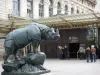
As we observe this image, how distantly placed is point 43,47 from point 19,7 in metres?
6.14

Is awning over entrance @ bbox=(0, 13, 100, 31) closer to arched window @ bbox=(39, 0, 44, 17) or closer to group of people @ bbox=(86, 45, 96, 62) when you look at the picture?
group of people @ bbox=(86, 45, 96, 62)

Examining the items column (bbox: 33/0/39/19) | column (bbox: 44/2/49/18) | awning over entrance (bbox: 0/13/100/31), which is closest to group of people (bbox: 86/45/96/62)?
awning over entrance (bbox: 0/13/100/31)

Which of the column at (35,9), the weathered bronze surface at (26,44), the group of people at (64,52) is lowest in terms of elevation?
the group of people at (64,52)

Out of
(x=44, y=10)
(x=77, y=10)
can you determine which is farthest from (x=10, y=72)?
(x=77, y=10)

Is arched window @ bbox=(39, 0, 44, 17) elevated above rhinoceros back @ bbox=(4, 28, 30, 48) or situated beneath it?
elevated above

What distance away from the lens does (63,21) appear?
2816 cm

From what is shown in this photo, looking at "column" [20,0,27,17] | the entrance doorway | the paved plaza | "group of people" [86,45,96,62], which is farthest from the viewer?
"column" [20,0,27,17]

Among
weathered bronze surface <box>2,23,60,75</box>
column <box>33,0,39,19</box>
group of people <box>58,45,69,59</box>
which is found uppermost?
column <box>33,0,39,19</box>

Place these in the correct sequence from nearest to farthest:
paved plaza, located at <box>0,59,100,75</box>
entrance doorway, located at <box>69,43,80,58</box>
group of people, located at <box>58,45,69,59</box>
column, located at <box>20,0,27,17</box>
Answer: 1. paved plaza, located at <box>0,59,100,75</box>
2. group of people, located at <box>58,45,69,59</box>
3. entrance doorway, located at <box>69,43,80,58</box>
4. column, located at <box>20,0,27,17</box>

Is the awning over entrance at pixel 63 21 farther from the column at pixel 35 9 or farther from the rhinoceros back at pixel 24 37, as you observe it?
the rhinoceros back at pixel 24 37

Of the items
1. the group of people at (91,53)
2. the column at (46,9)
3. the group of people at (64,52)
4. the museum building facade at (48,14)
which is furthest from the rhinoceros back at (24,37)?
the column at (46,9)

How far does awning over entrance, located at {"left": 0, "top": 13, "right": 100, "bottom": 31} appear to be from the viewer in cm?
2683

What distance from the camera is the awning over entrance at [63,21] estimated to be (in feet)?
88.0

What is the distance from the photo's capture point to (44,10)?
39719 mm
